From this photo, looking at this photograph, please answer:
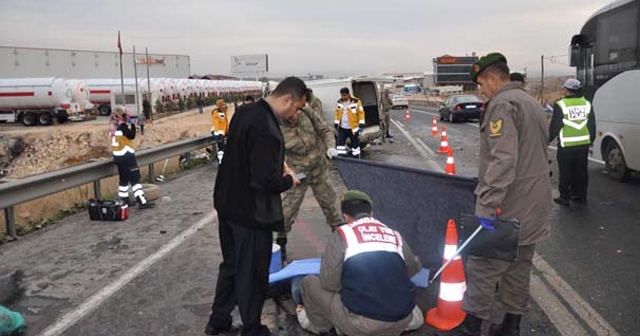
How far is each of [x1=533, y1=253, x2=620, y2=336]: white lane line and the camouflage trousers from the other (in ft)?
7.38

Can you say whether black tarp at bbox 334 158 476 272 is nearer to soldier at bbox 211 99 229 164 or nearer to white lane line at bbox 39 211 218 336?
white lane line at bbox 39 211 218 336

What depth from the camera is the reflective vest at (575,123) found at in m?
8.48

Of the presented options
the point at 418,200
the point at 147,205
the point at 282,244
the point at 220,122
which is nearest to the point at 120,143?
the point at 147,205

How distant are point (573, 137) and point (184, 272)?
20.0 feet

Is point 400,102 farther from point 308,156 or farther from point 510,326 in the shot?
point 510,326

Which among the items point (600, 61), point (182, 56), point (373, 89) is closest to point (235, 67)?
point (373, 89)

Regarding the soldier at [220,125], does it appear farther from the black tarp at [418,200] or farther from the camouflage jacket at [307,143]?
the black tarp at [418,200]

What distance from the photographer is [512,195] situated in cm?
396

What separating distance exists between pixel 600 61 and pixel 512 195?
8.79 meters

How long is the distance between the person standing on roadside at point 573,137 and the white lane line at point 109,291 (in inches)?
218

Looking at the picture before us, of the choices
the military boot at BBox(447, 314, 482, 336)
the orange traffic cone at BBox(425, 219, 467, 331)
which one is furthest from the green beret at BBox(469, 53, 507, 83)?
the military boot at BBox(447, 314, 482, 336)

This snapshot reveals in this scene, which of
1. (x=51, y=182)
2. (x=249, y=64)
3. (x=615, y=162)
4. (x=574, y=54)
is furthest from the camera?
(x=249, y=64)

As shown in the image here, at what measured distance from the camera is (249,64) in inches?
1986

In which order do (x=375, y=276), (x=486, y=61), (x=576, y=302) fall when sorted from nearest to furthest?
(x=375, y=276)
(x=486, y=61)
(x=576, y=302)
